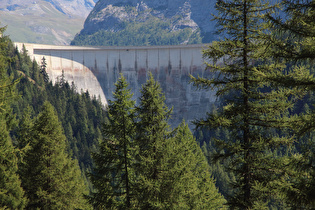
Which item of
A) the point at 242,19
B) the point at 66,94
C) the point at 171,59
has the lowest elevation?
the point at 66,94

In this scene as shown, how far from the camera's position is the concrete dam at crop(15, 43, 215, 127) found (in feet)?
293

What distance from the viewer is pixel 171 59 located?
298 feet

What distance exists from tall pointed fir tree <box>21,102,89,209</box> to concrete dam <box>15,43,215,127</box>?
72.1 meters

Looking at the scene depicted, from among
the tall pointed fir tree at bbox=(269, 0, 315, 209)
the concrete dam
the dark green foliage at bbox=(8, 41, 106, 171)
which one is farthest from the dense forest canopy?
the concrete dam

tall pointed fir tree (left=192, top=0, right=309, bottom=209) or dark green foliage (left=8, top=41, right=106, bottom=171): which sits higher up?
tall pointed fir tree (left=192, top=0, right=309, bottom=209)

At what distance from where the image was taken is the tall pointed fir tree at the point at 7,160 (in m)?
12.5

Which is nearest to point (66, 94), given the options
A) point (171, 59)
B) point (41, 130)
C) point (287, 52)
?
point (171, 59)

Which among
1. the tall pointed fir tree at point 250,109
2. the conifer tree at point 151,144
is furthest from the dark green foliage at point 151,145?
the tall pointed fir tree at point 250,109

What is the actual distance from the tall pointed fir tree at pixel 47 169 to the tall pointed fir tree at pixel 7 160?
3.53 feet

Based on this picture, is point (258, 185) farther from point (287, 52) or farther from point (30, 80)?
point (30, 80)

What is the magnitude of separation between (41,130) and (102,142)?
166 inches

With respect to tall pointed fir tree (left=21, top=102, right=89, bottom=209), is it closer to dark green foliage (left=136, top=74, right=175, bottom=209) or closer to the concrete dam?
dark green foliage (left=136, top=74, right=175, bottom=209)

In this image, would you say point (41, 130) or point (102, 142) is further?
point (41, 130)

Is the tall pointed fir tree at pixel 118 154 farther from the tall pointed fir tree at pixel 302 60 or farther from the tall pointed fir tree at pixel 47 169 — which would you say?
the tall pointed fir tree at pixel 302 60
